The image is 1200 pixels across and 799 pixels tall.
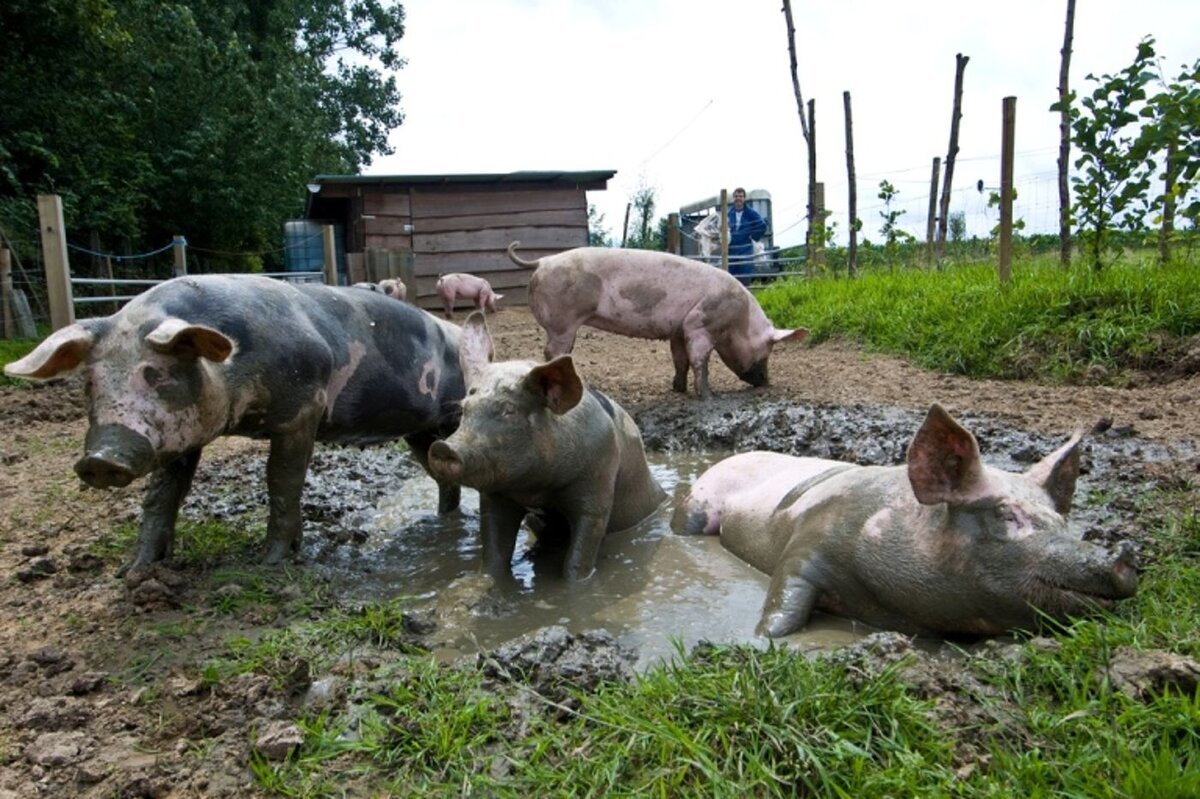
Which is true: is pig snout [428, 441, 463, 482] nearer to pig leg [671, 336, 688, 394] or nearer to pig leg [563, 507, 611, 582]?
pig leg [563, 507, 611, 582]

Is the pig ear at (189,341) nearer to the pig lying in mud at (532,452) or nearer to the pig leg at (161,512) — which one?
the pig leg at (161,512)

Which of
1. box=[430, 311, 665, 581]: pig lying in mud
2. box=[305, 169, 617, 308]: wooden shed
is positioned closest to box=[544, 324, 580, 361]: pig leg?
box=[430, 311, 665, 581]: pig lying in mud

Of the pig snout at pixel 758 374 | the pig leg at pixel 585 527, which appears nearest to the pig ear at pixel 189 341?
the pig leg at pixel 585 527

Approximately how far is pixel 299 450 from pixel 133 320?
0.78 metres

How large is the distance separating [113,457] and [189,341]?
45cm

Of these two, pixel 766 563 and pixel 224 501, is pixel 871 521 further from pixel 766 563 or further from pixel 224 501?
pixel 224 501

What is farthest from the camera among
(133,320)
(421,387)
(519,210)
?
(519,210)

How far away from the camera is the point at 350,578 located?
362 cm

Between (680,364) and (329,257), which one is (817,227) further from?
(329,257)

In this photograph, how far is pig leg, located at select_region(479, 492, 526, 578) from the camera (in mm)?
3607

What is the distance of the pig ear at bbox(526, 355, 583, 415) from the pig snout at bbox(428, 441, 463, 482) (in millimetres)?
450

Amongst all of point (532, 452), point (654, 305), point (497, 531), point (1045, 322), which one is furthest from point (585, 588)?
point (1045, 322)

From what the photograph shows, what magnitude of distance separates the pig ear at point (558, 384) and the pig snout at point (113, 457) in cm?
134

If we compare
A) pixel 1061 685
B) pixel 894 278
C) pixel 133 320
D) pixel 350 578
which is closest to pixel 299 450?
pixel 350 578
